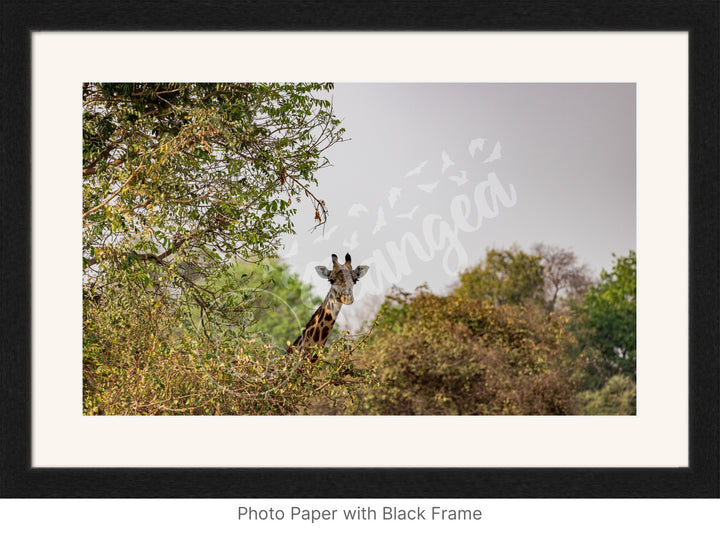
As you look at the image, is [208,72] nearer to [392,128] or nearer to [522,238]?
[392,128]

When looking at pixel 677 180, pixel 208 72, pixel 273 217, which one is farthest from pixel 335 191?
pixel 677 180

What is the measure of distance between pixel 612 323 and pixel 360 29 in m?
6.27

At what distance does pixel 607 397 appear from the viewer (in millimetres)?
8992

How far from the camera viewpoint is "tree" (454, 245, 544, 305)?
903 centimetres

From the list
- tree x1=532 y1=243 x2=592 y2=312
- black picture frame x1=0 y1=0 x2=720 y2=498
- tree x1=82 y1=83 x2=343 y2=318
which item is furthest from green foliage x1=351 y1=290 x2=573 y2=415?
black picture frame x1=0 y1=0 x2=720 y2=498

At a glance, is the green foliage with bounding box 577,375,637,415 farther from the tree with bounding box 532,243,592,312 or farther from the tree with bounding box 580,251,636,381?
the tree with bounding box 532,243,592,312

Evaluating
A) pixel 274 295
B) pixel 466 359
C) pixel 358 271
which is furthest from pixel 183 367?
pixel 466 359

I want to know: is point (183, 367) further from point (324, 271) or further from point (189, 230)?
point (324, 271)

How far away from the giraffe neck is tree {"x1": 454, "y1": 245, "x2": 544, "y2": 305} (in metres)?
3.49

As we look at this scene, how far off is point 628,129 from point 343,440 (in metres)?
5.12
